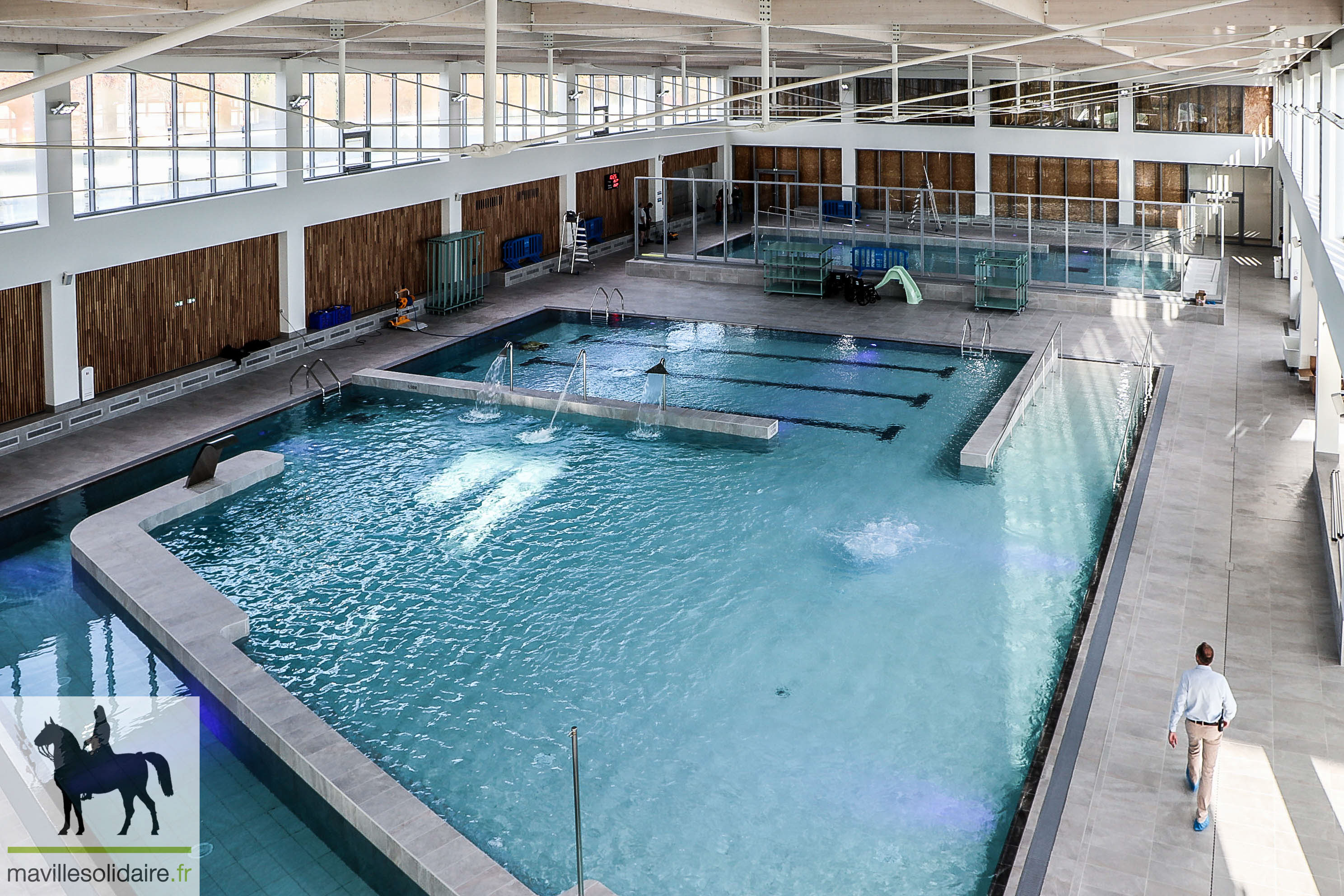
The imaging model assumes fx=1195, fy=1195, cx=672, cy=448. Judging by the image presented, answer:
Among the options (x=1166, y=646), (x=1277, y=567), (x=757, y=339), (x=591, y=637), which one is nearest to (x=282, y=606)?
(x=591, y=637)

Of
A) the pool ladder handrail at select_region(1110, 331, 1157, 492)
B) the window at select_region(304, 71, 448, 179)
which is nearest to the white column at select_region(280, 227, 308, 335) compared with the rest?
the window at select_region(304, 71, 448, 179)

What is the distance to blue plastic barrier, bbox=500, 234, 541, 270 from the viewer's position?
26812mm

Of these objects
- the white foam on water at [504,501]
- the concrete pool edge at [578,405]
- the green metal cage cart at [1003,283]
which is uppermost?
the green metal cage cart at [1003,283]

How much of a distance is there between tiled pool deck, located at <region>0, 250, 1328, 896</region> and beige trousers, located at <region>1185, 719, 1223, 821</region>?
17cm

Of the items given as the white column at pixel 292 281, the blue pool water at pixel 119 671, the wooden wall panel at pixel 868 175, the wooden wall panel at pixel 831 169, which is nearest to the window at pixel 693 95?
the wooden wall panel at pixel 831 169

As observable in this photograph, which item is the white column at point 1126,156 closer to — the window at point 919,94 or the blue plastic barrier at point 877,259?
the window at point 919,94

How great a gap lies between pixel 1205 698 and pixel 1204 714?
105mm

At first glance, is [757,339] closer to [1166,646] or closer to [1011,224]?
[1166,646]

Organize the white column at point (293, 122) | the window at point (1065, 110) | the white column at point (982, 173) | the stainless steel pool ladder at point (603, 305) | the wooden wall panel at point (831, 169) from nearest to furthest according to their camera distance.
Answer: the white column at point (293, 122) → the stainless steel pool ladder at point (603, 305) → the window at point (1065, 110) → the white column at point (982, 173) → the wooden wall panel at point (831, 169)

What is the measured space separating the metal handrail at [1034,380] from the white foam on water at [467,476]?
19.9 feet

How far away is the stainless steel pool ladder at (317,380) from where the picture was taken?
57.9ft

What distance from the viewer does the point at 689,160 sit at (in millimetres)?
35844

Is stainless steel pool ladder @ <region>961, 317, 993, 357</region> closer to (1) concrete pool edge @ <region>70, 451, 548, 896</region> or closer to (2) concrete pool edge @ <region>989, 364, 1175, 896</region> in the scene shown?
(2) concrete pool edge @ <region>989, 364, 1175, 896</region>

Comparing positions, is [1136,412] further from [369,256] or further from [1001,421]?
[369,256]
